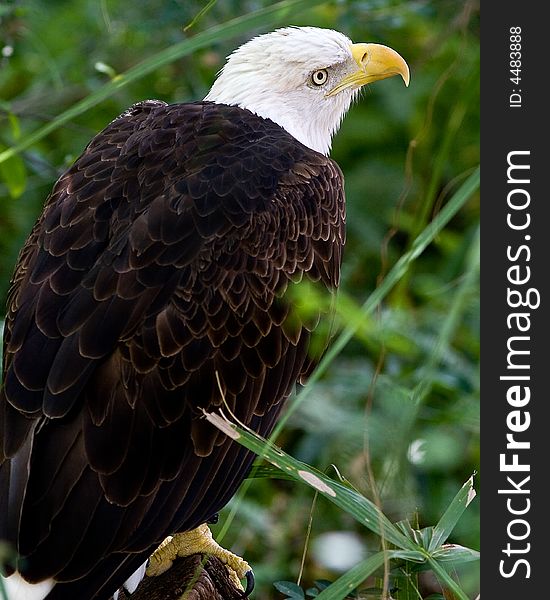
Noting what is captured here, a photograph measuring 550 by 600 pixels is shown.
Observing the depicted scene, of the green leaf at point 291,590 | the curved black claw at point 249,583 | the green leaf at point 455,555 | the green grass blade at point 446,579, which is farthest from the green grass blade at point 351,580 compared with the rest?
the curved black claw at point 249,583

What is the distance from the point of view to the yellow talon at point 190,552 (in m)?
4.34

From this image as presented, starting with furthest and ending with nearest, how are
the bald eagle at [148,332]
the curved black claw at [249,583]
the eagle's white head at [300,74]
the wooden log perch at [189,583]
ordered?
1. the eagle's white head at [300,74]
2. the curved black claw at [249,583]
3. the wooden log perch at [189,583]
4. the bald eagle at [148,332]

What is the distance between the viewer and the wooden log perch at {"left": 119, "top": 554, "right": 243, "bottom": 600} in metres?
3.98

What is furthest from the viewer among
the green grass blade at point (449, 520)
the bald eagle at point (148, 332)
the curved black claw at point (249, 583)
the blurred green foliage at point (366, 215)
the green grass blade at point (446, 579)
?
the curved black claw at point (249, 583)

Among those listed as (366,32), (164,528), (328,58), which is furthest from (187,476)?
(366,32)

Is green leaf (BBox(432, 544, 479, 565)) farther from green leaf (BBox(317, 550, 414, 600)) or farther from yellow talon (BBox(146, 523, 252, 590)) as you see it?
yellow talon (BBox(146, 523, 252, 590))

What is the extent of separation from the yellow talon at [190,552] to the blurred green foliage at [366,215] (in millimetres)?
273

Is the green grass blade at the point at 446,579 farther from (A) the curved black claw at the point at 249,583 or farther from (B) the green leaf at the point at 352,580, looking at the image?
(A) the curved black claw at the point at 249,583

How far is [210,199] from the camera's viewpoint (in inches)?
161

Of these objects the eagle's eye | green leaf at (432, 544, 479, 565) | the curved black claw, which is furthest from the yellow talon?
the eagle's eye

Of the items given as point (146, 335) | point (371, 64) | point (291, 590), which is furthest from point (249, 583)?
point (371, 64)

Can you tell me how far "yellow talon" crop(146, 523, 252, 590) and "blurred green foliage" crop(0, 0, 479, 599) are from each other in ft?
0.89

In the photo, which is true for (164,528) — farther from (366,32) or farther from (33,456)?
(366,32)

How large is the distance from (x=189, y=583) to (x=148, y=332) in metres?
0.83
